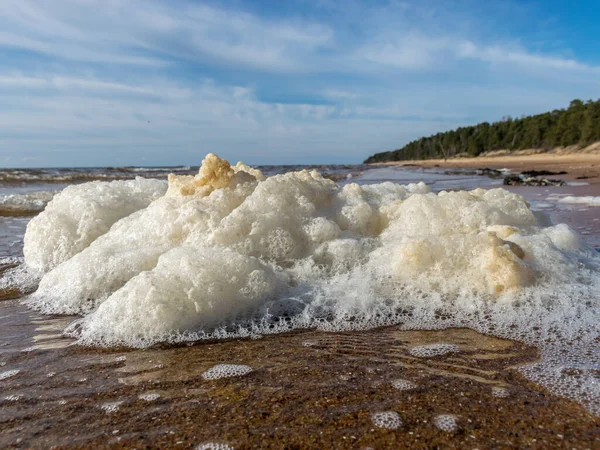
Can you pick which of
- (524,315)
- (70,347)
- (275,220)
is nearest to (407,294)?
(524,315)

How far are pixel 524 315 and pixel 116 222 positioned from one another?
327cm

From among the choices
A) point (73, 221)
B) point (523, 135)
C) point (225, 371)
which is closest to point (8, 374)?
point (225, 371)

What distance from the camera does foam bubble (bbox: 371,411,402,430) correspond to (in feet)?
4.86

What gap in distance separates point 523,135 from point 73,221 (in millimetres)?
57305

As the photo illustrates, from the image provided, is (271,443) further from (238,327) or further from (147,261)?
(147,261)

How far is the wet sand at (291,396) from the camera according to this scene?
1.43 meters

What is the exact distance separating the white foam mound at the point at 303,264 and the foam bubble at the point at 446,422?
0.57 m

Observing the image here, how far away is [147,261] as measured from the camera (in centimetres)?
304

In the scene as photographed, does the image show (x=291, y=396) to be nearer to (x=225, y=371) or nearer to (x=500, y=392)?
(x=225, y=371)

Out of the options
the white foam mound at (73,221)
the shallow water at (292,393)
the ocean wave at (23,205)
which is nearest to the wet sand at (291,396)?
the shallow water at (292,393)

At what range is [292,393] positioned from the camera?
171 cm

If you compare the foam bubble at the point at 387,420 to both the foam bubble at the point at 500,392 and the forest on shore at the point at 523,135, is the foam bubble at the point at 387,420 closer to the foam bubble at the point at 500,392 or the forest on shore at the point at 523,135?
the foam bubble at the point at 500,392

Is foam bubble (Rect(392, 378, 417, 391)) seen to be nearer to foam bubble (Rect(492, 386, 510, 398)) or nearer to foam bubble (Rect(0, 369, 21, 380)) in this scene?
foam bubble (Rect(492, 386, 510, 398))

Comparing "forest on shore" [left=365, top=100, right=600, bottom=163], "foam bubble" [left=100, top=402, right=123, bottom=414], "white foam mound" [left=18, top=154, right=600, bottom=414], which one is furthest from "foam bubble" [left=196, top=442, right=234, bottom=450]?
"forest on shore" [left=365, top=100, right=600, bottom=163]
